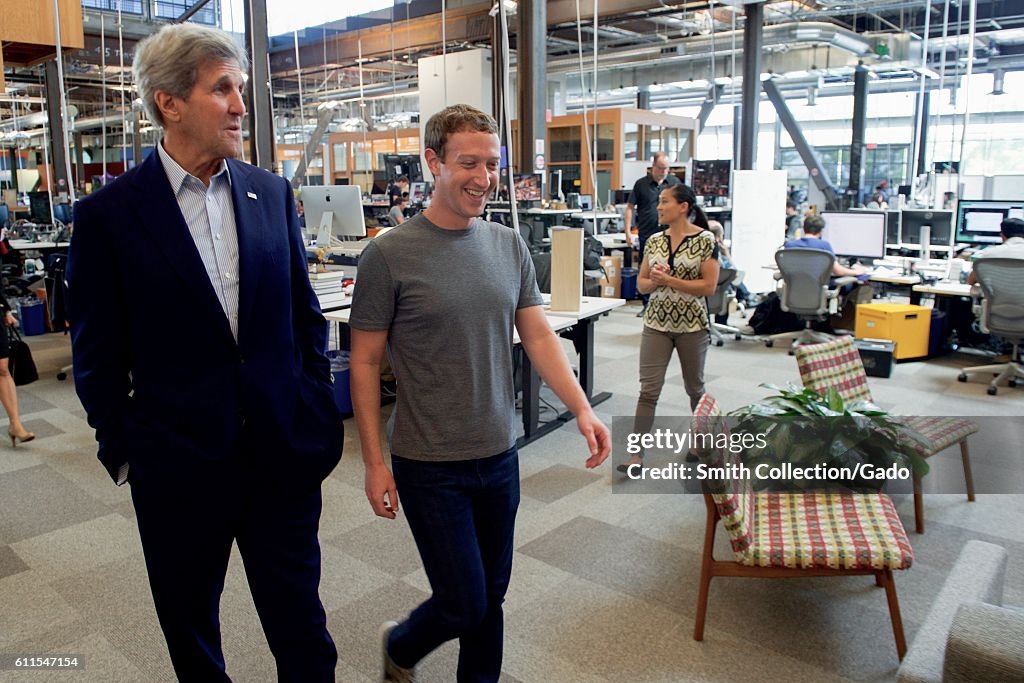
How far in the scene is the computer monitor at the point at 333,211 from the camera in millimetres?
5750

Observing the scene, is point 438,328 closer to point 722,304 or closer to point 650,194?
point 722,304

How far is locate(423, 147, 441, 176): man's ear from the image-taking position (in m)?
1.74

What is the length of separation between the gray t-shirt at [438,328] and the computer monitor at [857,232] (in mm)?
6414

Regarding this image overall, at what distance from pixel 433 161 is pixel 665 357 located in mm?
2359

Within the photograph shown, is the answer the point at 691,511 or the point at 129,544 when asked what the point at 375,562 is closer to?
the point at 129,544

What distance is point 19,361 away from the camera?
4844 millimetres

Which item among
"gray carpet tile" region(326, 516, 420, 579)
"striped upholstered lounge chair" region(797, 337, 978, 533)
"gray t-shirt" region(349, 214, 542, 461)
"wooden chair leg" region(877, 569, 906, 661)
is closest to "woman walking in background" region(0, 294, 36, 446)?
"gray carpet tile" region(326, 516, 420, 579)

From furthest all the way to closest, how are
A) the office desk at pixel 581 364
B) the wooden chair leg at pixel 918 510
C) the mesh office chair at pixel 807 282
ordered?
the mesh office chair at pixel 807 282 < the office desk at pixel 581 364 < the wooden chair leg at pixel 918 510

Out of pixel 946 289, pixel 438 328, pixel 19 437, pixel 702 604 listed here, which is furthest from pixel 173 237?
pixel 946 289

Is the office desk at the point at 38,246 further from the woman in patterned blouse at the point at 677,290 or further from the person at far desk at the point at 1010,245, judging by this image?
the person at far desk at the point at 1010,245

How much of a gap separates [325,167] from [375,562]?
17.4 metres

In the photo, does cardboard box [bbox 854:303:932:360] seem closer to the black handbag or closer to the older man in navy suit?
the older man in navy suit

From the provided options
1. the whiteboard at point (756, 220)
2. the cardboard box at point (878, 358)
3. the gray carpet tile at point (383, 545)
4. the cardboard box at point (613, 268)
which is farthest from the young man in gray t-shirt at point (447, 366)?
the whiteboard at point (756, 220)

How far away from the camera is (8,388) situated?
4480 millimetres
